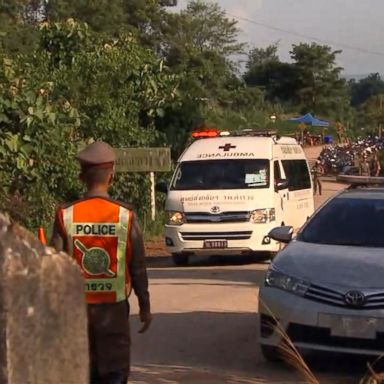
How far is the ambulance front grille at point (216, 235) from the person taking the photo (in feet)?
56.2

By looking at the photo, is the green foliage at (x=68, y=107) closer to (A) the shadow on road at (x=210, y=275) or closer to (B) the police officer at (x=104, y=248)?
(A) the shadow on road at (x=210, y=275)

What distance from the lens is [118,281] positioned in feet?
16.7

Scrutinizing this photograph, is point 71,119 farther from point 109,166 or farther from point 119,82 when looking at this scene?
point 109,166

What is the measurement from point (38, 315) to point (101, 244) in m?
2.42

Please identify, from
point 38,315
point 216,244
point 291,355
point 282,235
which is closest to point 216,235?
point 216,244

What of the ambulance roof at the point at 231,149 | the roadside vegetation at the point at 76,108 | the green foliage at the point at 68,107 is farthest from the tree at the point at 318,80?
the ambulance roof at the point at 231,149

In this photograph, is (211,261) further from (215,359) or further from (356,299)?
(356,299)

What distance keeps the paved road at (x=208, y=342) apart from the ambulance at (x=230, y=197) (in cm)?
201

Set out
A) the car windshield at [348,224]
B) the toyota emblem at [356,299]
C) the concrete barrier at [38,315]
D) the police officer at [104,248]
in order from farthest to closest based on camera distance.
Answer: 1. the car windshield at [348,224]
2. the toyota emblem at [356,299]
3. the police officer at [104,248]
4. the concrete barrier at [38,315]

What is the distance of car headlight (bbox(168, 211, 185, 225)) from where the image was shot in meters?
17.4

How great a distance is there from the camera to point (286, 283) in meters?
8.66

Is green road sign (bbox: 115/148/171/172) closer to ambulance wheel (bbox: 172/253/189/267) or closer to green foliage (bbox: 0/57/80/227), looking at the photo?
green foliage (bbox: 0/57/80/227)

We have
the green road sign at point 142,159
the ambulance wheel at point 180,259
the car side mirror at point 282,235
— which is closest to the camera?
the car side mirror at point 282,235

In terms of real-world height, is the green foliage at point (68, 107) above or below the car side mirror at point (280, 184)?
above
